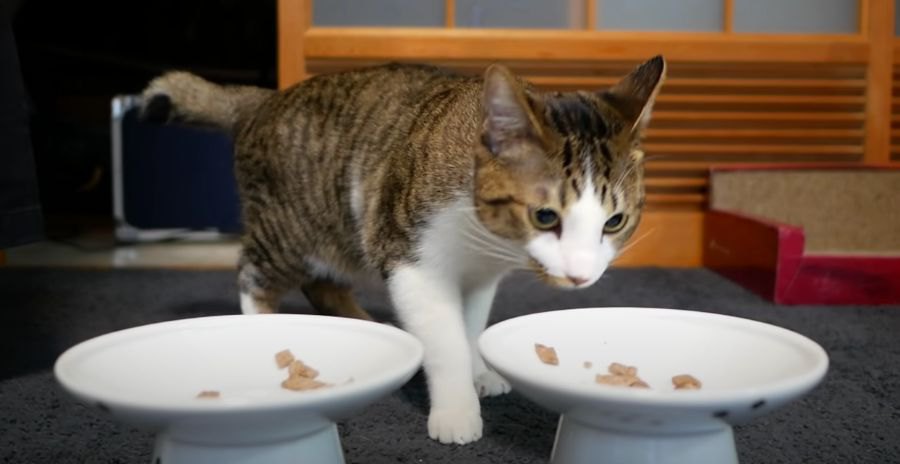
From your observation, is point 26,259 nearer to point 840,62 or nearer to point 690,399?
point 690,399

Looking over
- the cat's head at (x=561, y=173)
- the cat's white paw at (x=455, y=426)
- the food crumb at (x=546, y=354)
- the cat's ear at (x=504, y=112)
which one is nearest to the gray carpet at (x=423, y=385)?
the cat's white paw at (x=455, y=426)

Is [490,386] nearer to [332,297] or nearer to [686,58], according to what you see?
[332,297]

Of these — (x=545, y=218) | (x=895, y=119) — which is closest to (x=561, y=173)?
(x=545, y=218)

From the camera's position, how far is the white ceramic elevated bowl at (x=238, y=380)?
665mm

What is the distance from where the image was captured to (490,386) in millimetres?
1226

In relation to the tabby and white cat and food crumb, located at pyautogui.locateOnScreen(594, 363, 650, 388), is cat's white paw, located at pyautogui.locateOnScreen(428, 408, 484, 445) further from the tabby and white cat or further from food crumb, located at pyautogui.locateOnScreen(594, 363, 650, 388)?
food crumb, located at pyautogui.locateOnScreen(594, 363, 650, 388)

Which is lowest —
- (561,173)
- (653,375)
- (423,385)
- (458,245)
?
(423,385)

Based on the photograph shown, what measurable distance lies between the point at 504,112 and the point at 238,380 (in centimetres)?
43

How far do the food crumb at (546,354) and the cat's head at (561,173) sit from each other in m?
0.07

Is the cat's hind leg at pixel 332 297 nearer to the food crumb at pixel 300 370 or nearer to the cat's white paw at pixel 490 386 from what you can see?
the cat's white paw at pixel 490 386

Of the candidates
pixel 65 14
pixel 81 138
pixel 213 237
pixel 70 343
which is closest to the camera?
pixel 70 343

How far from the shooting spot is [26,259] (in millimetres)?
2355

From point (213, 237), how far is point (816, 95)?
194cm

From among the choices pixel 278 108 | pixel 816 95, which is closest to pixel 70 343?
pixel 278 108
